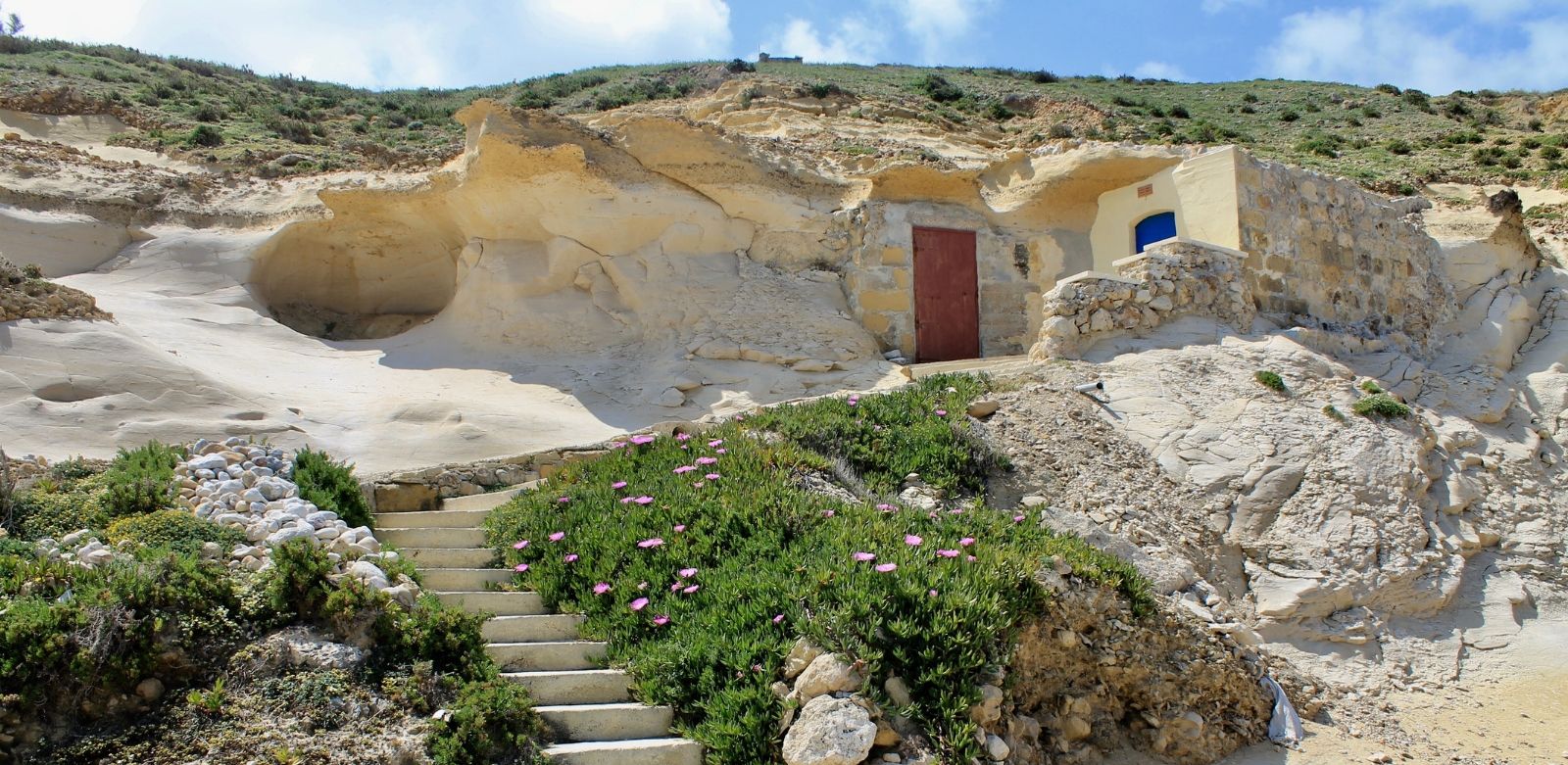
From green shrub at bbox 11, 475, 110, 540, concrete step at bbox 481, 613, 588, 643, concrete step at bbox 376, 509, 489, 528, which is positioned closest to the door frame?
concrete step at bbox 376, 509, 489, 528

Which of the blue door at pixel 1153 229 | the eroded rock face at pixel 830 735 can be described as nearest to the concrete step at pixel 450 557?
the eroded rock face at pixel 830 735

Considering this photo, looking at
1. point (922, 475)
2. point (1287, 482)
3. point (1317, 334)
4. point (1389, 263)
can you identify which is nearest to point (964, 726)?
point (922, 475)

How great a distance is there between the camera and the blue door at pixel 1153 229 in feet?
44.3

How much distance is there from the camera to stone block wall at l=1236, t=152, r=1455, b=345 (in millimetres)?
12383

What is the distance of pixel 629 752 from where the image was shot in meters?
4.94

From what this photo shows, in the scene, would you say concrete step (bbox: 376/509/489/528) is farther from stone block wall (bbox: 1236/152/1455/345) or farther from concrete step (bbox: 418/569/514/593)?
stone block wall (bbox: 1236/152/1455/345)

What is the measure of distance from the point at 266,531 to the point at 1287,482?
8.09 m

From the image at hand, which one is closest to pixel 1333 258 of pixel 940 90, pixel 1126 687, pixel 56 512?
pixel 1126 687

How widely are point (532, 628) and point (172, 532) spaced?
7.07ft

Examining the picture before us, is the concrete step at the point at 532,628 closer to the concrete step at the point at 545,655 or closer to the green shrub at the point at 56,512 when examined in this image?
the concrete step at the point at 545,655

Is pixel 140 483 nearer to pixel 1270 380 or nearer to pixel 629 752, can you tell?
pixel 629 752

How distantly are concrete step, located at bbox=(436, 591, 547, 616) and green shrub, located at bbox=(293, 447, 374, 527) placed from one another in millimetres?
1174

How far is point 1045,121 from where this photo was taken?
79.7 ft

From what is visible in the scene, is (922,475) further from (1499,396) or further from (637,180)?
(1499,396)
